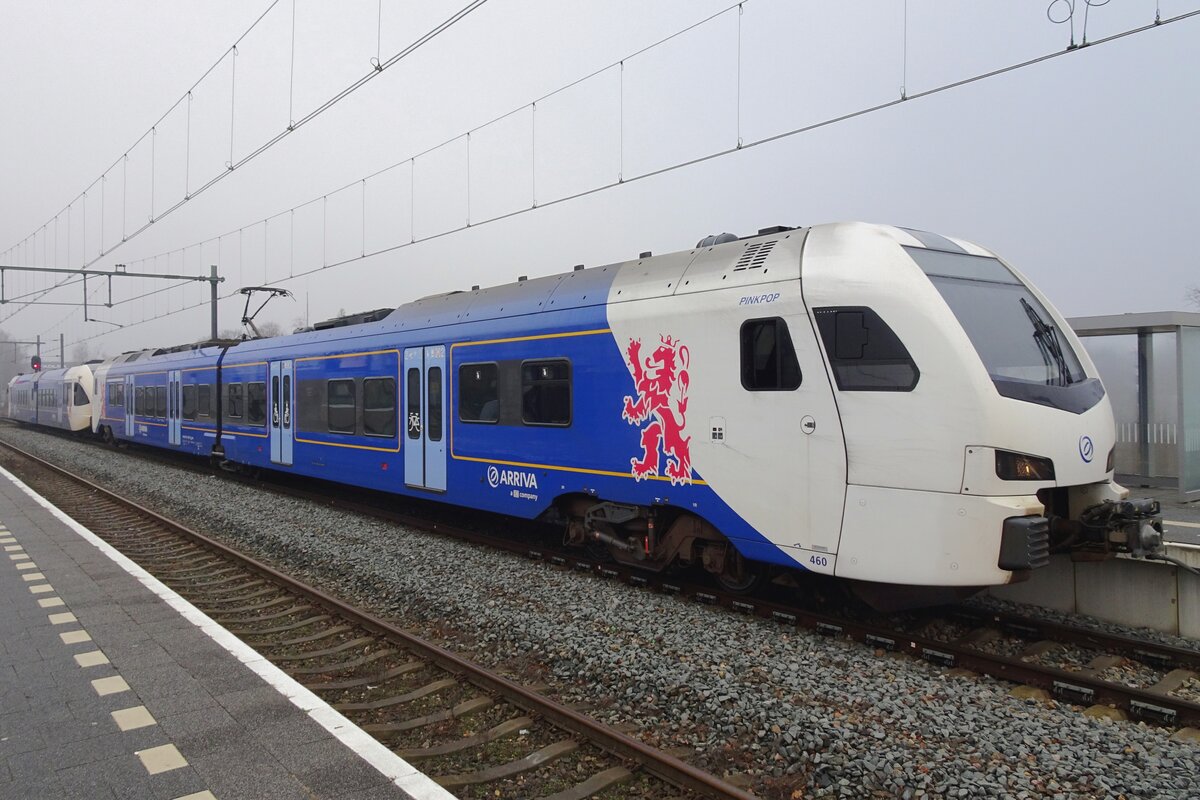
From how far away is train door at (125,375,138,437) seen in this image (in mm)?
23297

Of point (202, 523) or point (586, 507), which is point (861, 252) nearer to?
point (586, 507)

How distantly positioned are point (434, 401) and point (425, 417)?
30 centimetres

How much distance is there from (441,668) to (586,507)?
2966mm

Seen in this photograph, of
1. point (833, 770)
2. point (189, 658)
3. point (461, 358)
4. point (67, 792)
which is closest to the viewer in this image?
point (67, 792)

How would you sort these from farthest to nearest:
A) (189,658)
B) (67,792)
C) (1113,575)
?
(1113,575), (189,658), (67,792)

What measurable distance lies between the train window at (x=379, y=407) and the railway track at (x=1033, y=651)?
16.8 ft

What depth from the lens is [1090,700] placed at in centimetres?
477

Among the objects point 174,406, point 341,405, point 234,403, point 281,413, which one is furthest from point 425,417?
point 174,406

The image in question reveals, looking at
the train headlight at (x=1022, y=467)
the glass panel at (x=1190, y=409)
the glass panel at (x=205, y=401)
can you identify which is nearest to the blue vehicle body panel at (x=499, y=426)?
the train headlight at (x=1022, y=467)

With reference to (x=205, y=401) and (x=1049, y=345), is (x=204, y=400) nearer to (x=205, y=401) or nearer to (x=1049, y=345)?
(x=205, y=401)

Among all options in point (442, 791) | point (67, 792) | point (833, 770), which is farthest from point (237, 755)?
point (833, 770)

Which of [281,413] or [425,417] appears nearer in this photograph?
[425,417]

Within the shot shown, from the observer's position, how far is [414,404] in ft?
34.4

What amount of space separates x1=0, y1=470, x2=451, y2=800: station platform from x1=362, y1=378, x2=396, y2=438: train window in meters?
4.58
